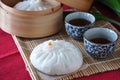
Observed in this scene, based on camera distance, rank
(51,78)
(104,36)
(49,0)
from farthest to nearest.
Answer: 1. (49,0)
2. (104,36)
3. (51,78)

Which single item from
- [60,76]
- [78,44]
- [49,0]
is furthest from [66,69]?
[49,0]

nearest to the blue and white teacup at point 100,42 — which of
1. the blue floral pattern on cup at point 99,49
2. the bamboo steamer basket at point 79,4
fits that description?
the blue floral pattern on cup at point 99,49

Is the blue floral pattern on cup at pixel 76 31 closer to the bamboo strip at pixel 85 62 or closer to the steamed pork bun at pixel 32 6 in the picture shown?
the bamboo strip at pixel 85 62

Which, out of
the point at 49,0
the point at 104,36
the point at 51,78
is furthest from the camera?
the point at 49,0

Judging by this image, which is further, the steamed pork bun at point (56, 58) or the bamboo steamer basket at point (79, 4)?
the bamboo steamer basket at point (79, 4)

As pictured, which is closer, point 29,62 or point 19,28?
point 29,62

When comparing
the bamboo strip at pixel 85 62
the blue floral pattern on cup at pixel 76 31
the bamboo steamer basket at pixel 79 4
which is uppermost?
the bamboo steamer basket at pixel 79 4

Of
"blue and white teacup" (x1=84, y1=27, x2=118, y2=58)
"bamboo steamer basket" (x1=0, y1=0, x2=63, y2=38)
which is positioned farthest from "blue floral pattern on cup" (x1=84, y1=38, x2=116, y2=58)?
"bamboo steamer basket" (x1=0, y1=0, x2=63, y2=38)

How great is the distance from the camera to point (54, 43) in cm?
80

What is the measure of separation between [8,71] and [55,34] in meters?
0.22

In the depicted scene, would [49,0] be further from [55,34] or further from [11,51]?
[11,51]

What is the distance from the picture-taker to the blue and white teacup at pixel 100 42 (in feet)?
2.59

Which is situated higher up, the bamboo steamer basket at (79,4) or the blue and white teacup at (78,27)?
the bamboo steamer basket at (79,4)

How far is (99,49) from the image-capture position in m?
0.79
